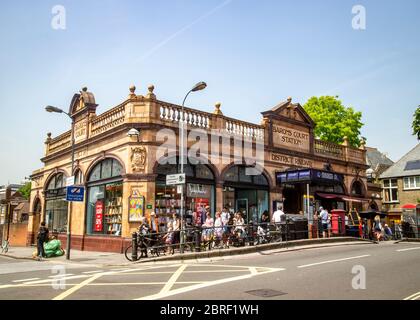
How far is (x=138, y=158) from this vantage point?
19516 mm

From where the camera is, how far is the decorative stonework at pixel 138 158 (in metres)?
19.5

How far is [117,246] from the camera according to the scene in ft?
65.1

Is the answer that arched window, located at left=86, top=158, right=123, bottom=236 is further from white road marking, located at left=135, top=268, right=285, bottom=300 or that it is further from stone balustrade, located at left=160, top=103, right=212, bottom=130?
white road marking, located at left=135, top=268, right=285, bottom=300

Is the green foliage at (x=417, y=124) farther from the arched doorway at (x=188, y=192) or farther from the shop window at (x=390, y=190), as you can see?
the shop window at (x=390, y=190)

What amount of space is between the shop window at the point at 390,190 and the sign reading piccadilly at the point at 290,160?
2441cm

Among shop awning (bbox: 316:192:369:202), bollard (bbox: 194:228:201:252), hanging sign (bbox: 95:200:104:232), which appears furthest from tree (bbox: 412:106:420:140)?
hanging sign (bbox: 95:200:104:232)

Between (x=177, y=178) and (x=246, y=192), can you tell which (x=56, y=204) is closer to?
(x=246, y=192)

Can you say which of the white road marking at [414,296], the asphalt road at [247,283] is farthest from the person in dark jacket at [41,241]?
the white road marking at [414,296]

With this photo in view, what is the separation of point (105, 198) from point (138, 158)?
13.3ft

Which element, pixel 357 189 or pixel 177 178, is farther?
pixel 357 189

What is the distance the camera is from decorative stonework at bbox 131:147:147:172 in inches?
766

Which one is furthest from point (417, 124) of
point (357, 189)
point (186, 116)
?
point (186, 116)
